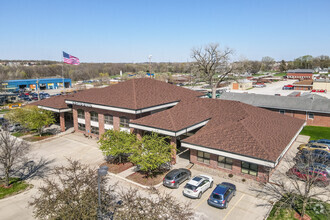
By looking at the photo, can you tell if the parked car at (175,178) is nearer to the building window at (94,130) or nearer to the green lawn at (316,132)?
the building window at (94,130)

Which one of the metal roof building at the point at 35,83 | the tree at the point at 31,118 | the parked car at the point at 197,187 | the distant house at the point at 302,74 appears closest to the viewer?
the parked car at the point at 197,187

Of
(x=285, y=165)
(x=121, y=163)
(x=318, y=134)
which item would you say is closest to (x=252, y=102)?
(x=318, y=134)

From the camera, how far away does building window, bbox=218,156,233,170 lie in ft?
81.2

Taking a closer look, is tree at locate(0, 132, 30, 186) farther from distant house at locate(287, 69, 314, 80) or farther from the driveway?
distant house at locate(287, 69, 314, 80)

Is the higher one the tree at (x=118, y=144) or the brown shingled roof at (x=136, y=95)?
the brown shingled roof at (x=136, y=95)

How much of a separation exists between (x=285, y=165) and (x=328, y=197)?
269 inches

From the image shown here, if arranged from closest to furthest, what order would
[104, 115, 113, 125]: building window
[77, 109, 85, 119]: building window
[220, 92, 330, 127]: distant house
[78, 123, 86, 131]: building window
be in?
[104, 115, 113, 125]: building window < [77, 109, 85, 119]: building window < [78, 123, 86, 131]: building window < [220, 92, 330, 127]: distant house

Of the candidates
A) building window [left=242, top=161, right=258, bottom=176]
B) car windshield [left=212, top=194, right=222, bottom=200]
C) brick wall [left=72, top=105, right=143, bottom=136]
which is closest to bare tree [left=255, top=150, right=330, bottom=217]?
building window [left=242, top=161, right=258, bottom=176]

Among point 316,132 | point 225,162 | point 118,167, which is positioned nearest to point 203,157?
point 225,162

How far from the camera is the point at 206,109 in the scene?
112 feet

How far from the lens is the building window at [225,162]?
24.8 metres

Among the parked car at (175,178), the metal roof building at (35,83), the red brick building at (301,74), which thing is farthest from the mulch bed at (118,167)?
the red brick building at (301,74)

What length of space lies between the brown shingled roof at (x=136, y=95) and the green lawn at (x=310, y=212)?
1997 cm

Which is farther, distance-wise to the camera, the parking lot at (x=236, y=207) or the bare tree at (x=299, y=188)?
the bare tree at (x=299, y=188)
